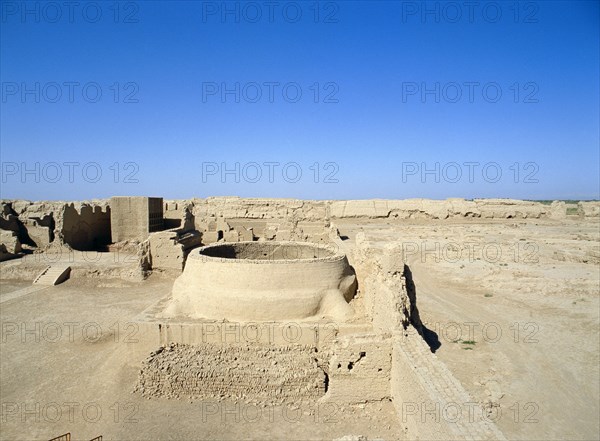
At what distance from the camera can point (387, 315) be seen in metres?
8.27

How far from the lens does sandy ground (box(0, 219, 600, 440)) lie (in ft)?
24.3

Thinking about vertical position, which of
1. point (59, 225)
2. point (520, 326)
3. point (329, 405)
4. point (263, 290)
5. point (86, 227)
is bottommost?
point (520, 326)

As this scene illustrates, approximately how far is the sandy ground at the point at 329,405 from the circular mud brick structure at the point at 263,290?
1.86 m

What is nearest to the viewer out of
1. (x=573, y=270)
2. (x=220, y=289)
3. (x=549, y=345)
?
(x=220, y=289)

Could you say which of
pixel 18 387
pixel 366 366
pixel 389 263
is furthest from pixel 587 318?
pixel 18 387

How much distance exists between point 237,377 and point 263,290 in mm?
2213

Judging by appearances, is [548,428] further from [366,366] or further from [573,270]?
[573,270]

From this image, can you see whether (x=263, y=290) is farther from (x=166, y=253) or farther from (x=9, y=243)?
(x=9, y=243)

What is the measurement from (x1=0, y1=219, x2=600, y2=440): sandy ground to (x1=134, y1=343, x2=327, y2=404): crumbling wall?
0.24 m

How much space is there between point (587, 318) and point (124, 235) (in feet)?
71.6

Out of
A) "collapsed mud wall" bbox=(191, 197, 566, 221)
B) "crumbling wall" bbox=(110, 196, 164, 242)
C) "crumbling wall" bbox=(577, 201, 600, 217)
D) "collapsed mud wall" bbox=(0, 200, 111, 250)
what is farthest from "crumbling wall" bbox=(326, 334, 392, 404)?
"crumbling wall" bbox=(577, 201, 600, 217)

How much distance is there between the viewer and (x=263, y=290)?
9570mm

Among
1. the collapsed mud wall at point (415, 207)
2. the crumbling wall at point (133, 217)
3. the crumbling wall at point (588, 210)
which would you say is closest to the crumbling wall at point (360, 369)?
the crumbling wall at point (133, 217)

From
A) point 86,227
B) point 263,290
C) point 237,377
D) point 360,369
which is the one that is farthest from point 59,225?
point 360,369
